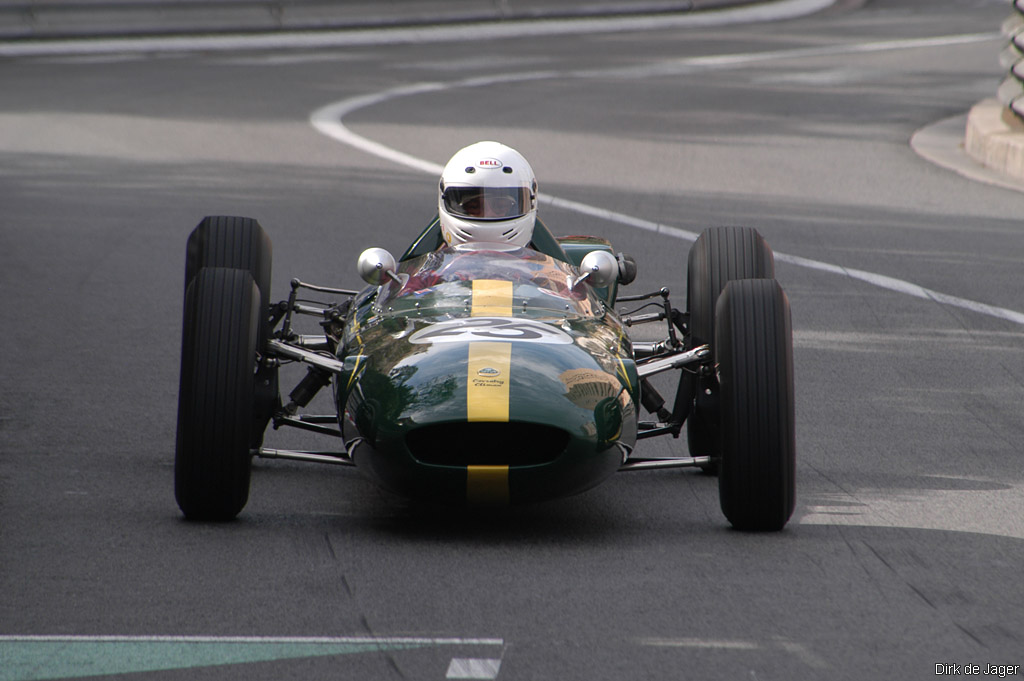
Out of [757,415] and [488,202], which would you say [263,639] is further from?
[488,202]

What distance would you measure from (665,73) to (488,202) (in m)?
18.5

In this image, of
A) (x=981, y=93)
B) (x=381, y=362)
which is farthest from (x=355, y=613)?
(x=981, y=93)

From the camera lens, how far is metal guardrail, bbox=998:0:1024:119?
1717 cm

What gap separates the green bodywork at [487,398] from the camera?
5.70 meters

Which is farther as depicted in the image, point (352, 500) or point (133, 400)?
point (133, 400)

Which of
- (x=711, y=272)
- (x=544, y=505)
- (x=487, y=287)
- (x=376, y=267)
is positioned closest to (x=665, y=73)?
(x=711, y=272)

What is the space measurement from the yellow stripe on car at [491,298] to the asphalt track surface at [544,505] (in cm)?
→ 80

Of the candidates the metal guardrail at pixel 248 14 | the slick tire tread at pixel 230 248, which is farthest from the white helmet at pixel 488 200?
the metal guardrail at pixel 248 14

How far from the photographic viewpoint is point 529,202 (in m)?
7.32

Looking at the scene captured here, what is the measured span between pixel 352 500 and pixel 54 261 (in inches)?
247

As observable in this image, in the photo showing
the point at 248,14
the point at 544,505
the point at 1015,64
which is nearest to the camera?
the point at 544,505

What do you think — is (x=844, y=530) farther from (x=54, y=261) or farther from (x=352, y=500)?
(x=54, y=261)

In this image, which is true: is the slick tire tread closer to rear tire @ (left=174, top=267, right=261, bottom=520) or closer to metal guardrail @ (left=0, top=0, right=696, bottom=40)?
rear tire @ (left=174, top=267, right=261, bottom=520)

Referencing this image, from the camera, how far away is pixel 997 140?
55.3 feet
